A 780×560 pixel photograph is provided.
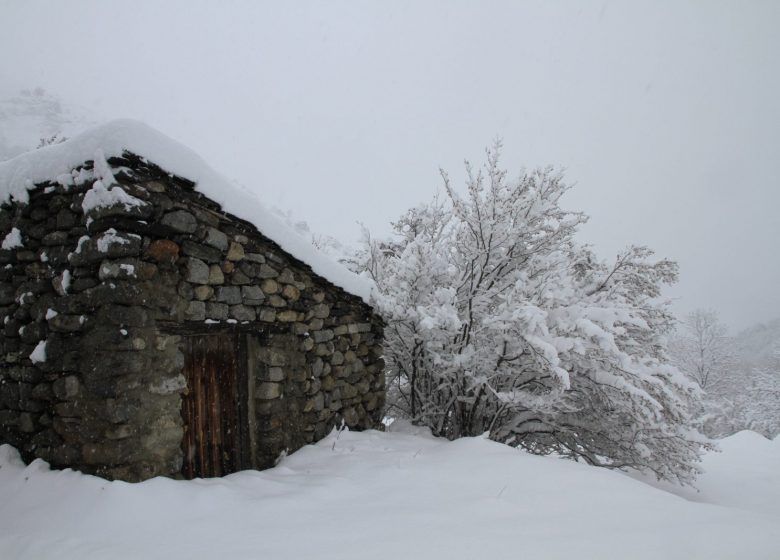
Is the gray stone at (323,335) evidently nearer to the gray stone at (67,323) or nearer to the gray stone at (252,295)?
the gray stone at (252,295)

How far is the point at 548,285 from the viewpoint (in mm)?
4535

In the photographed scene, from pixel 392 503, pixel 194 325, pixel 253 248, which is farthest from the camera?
pixel 253 248

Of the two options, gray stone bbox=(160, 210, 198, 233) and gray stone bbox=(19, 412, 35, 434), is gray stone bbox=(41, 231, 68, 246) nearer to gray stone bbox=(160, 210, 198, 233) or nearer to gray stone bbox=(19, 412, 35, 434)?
gray stone bbox=(160, 210, 198, 233)

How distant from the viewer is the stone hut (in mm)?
2793

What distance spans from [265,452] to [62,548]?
188 cm

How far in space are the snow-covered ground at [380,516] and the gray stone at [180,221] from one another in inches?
65.0

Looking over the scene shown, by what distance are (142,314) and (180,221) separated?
0.71 metres

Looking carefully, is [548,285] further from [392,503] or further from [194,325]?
[194,325]

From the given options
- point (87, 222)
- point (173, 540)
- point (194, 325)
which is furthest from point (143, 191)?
point (173, 540)

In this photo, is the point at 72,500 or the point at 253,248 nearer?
the point at 72,500

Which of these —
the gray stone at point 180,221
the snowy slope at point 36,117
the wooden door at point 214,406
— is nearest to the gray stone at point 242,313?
the wooden door at point 214,406

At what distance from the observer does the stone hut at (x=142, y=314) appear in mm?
2793

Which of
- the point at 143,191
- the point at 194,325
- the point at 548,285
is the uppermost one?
the point at 143,191

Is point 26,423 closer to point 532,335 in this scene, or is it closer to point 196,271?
point 196,271
